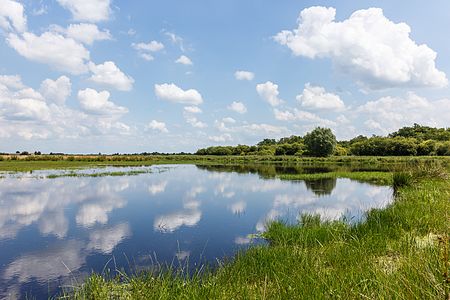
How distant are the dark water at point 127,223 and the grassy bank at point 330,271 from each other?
176 cm

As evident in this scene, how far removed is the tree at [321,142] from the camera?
301ft

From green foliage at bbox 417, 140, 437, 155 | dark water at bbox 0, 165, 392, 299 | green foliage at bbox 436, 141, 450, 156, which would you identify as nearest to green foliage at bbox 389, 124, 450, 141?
green foliage at bbox 417, 140, 437, 155

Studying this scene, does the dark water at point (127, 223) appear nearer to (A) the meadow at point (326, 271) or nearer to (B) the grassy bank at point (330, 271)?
(A) the meadow at point (326, 271)

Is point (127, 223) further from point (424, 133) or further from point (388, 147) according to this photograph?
point (424, 133)

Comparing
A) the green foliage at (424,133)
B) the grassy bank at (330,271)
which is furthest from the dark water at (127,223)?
the green foliage at (424,133)

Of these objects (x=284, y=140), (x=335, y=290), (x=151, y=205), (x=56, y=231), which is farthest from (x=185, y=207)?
(x=284, y=140)

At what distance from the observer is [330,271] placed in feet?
19.9

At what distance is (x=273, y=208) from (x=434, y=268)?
15.1 m

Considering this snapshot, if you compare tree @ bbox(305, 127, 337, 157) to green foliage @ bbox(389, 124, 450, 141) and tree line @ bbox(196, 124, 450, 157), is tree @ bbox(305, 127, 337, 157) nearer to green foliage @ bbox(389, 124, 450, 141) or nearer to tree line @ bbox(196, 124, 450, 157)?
tree line @ bbox(196, 124, 450, 157)

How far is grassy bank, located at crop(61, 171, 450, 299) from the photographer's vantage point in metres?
4.46

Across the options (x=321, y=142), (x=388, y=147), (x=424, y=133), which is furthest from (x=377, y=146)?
(x=424, y=133)

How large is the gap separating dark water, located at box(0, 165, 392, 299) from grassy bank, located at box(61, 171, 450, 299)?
1.76 meters

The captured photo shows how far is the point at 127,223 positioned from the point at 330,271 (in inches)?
481

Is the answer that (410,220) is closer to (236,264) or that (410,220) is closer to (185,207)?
(236,264)
